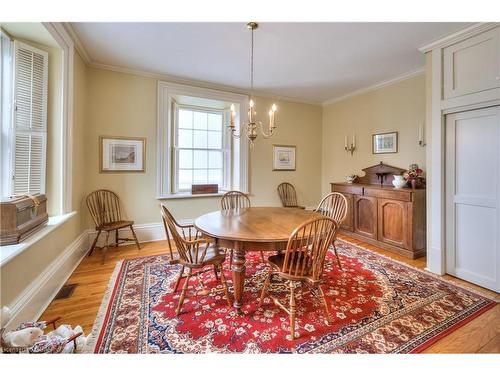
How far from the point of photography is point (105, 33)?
254 centimetres

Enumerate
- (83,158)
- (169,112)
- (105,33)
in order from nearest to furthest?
1. (105,33)
2. (83,158)
3. (169,112)

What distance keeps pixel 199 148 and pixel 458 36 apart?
367cm

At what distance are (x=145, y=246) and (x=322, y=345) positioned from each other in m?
2.88

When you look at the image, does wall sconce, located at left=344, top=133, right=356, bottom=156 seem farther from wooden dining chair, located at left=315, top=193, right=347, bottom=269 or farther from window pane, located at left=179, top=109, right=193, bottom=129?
window pane, located at left=179, top=109, right=193, bottom=129

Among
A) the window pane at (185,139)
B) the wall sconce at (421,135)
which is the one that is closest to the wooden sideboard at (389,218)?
the wall sconce at (421,135)

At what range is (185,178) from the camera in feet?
13.4

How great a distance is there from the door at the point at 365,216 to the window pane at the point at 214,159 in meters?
2.50

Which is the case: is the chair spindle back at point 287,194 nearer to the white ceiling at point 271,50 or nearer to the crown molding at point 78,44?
the white ceiling at point 271,50

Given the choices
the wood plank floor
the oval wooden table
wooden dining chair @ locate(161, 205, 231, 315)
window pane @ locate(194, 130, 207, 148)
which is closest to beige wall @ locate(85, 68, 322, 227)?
window pane @ locate(194, 130, 207, 148)

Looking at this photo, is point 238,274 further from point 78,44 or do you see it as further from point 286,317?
point 78,44

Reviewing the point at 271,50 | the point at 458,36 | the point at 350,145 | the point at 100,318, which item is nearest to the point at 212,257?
the point at 100,318

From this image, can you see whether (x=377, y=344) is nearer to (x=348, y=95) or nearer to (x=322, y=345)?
(x=322, y=345)
